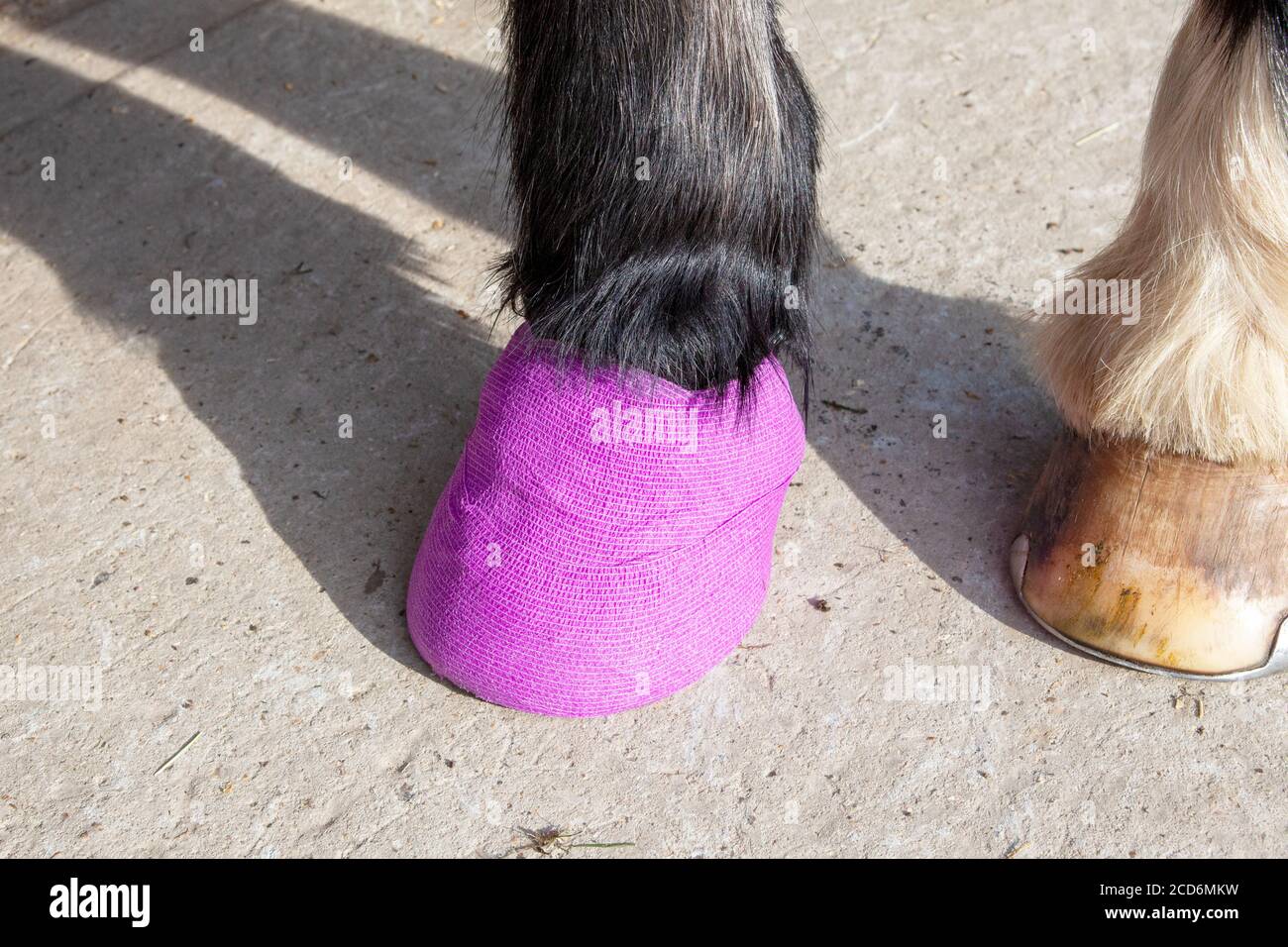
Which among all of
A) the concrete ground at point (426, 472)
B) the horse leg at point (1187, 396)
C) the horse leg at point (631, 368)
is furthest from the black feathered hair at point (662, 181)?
the concrete ground at point (426, 472)

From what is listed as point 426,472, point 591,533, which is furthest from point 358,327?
point 591,533

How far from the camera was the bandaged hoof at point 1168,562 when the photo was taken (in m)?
1.54

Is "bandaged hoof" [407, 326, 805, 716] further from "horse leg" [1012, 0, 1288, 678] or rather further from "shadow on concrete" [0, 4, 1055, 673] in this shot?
"horse leg" [1012, 0, 1288, 678]

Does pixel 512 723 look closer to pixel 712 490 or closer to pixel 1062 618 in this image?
pixel 712 490

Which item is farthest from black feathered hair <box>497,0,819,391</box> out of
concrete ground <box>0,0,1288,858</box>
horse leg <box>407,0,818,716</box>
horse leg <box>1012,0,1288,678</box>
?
concrete ground <box>0,0,1288,858</box>

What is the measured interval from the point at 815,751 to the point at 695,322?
23.9 inches

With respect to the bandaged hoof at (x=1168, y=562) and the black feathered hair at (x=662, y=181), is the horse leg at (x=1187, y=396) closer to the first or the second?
the bandaged hoof at (x=1168, y=562)

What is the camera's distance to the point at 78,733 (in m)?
1.64

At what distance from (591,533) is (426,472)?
523mm

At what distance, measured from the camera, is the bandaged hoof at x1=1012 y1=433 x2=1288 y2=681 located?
1535 millimetres

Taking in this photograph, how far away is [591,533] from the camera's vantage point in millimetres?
1520

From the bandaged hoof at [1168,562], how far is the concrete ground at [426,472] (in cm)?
8

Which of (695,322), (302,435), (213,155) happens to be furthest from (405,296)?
(695,322)

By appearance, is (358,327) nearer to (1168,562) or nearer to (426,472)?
(426,472)
